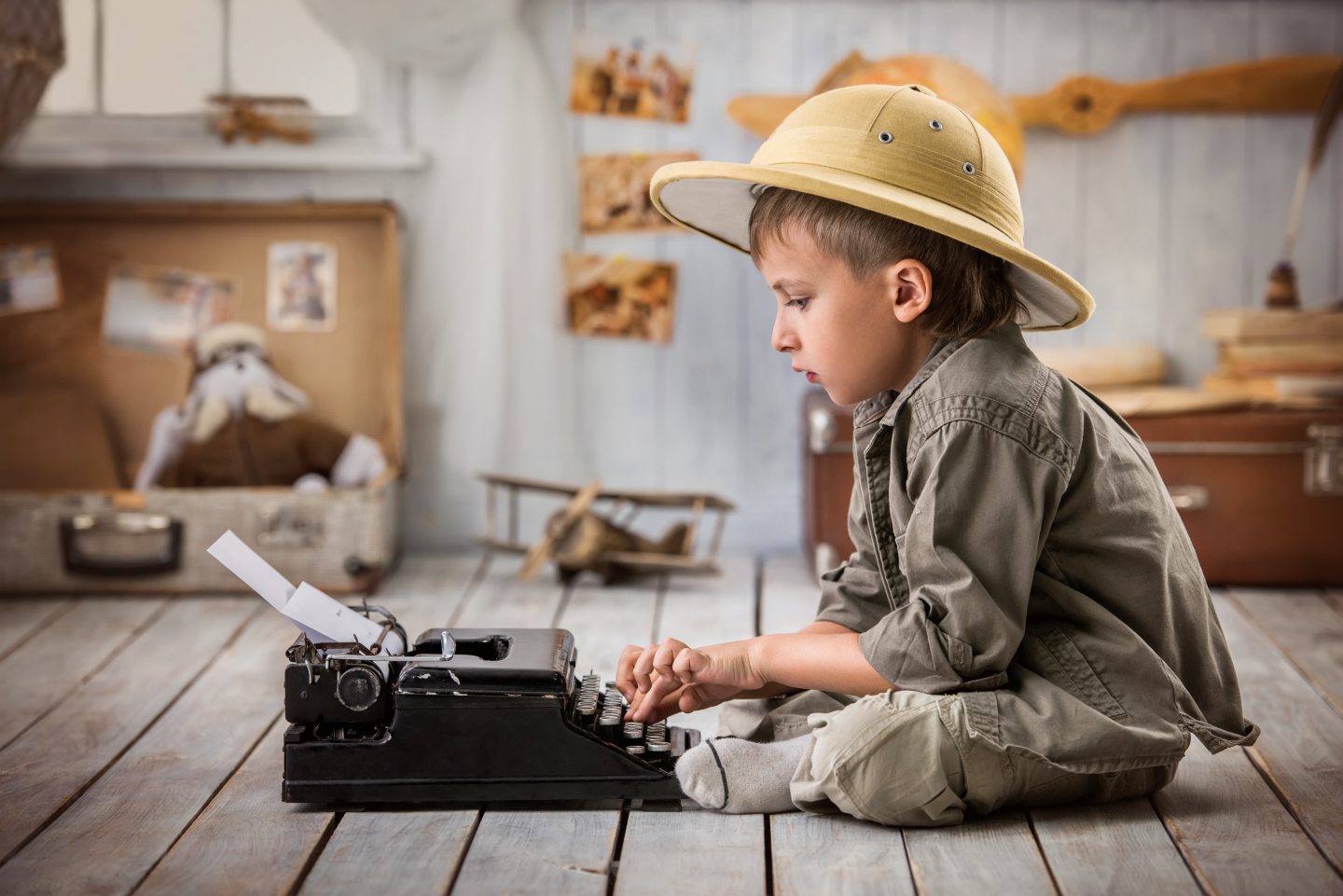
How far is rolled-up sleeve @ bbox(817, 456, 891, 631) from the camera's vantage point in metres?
1.68

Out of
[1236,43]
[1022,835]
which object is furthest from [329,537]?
[1236,43]

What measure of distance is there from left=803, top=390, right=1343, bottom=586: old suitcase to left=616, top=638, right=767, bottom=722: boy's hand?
1.09 m

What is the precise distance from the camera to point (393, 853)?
1.44 metres

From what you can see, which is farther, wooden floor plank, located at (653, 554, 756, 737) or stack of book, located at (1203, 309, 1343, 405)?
stack of book, located at (1203, 309, 1343, 405)

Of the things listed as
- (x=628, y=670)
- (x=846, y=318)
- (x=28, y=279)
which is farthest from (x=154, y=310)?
(x=846, y=318)

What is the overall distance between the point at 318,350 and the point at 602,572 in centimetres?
80

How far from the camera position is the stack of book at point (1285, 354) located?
2.64m

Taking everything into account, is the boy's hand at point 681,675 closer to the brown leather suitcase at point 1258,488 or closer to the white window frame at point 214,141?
the brown leather suitcase at point 1258,488

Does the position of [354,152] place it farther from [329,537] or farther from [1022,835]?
[1022,835]

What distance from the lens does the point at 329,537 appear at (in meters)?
2.66

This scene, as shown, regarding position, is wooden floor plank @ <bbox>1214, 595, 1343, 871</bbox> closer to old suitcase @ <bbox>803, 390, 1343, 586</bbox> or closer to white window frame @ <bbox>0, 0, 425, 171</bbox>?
old suitcase @ <bbox>803, 390, 1343, 586</bbox>

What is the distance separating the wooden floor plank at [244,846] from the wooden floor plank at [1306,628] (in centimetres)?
138

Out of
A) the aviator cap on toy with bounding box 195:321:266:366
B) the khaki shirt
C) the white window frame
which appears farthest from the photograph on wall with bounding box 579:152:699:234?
the khaki shirt

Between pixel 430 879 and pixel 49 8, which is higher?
pixel 49 8
